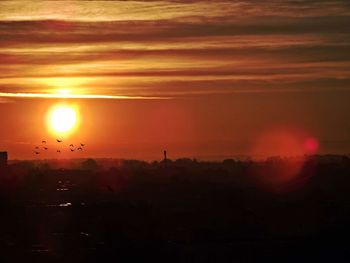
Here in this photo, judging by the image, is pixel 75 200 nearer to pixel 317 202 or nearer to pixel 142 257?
pixel 317 202

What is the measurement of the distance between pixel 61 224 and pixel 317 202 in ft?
69.1

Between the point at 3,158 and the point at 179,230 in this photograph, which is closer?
the point at 179,230

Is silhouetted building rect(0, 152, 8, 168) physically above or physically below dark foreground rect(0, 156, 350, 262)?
above

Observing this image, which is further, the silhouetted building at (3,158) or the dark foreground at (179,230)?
the silhouetted building at (3,158)

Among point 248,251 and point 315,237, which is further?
point 315,237

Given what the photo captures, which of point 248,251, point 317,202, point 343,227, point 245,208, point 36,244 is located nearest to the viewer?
point 248,251

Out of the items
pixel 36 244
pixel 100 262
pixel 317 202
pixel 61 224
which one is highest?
pixel 317 202

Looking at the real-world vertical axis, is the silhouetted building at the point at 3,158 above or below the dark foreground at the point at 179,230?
above

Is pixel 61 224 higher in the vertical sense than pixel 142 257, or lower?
higher

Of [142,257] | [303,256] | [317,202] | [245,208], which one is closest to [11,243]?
[142,257]

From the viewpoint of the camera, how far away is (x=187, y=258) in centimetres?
3222

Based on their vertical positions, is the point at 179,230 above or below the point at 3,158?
below

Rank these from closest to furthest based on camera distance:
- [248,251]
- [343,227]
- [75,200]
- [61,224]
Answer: [248,251] → [343,227] → [61,224] → [75,200]

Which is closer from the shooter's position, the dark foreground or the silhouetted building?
the dark foreground
